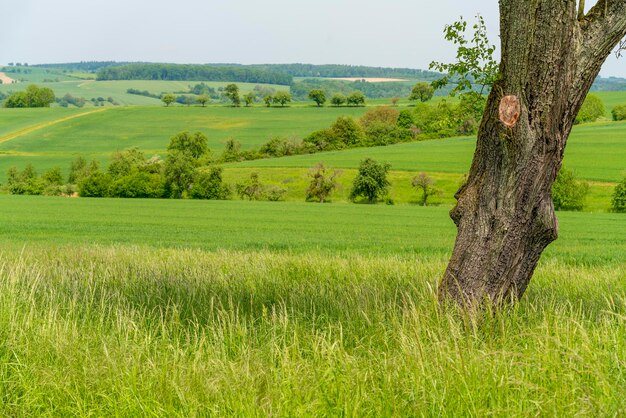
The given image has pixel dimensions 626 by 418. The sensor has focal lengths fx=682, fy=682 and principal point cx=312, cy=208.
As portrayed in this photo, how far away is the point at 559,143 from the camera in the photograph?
21.1 feet

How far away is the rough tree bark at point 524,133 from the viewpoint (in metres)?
6.27

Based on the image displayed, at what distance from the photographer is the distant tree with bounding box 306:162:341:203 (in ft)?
228

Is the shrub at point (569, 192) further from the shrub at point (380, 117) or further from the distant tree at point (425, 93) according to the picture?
the shrub at point (380, 117)

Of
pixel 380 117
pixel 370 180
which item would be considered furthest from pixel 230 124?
pixel 370 180

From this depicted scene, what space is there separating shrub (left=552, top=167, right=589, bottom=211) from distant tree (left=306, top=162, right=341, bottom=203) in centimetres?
2147

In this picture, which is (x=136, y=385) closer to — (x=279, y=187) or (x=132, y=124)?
(x=279, y=187)

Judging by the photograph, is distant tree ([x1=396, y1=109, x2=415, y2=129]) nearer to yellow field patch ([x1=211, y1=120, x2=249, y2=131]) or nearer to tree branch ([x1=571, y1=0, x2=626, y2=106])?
yellow field patch ([x1=211, y1=120, x2=249, y2=131])

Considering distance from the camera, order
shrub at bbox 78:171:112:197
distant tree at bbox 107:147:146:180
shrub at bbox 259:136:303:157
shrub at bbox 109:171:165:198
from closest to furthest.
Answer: shrub at bbox 109:171:165:198 < shrub at bbox 78:171:112:197 < distant tree at bbox 107:147:146:180 < shrub at bbox 259:136:303:157

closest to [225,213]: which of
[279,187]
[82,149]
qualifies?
[279,187]

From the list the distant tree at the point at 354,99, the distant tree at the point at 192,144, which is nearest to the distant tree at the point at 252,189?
the distant tree at the point at 192,144

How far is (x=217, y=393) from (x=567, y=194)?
210 ft

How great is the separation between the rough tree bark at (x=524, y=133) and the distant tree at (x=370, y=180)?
63.5m

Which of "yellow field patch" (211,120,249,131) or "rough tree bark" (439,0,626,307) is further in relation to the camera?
"yellow field patch" (211,120,249,131)

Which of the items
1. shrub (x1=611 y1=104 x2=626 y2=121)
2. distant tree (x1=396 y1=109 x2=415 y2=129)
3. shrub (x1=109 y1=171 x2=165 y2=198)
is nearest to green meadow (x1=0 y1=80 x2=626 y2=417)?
shrub (x1=109 y1=171 x2=165 y2=198)
